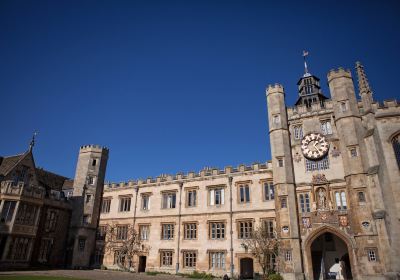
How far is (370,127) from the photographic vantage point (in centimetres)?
2742

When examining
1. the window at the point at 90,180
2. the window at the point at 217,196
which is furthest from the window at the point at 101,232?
the window at the point at 217,196

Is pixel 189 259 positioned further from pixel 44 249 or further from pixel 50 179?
pixel 50 179

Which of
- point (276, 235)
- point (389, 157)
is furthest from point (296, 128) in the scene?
point (276, 235)

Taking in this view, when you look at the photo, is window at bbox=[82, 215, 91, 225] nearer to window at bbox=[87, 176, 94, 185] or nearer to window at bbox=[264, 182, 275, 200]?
window at bbox=[87, 176, 94, 185]

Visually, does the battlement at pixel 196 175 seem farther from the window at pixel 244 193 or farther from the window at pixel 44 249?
the window at pixel 44 249

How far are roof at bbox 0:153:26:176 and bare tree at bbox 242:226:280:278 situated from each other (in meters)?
28.0

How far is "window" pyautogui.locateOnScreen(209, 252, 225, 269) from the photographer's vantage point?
31242 mm

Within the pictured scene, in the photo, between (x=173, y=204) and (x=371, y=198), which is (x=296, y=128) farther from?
(x=173, y=204)

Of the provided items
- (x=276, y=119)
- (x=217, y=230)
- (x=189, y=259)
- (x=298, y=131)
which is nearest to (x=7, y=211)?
(x=189, y=259)

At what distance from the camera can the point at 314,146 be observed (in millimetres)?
29391

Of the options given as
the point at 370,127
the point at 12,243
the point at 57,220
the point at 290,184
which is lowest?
the point at 12,243

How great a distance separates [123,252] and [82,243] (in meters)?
5.47

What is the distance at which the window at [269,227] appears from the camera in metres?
29.5

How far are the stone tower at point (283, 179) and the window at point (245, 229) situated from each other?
3767 millimetres
